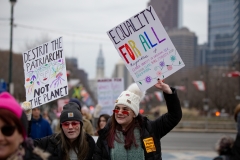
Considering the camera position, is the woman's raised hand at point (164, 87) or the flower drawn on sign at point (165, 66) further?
the flower drawn on sign at point (165, 66)

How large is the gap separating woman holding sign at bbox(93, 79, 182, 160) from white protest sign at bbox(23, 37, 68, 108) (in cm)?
121

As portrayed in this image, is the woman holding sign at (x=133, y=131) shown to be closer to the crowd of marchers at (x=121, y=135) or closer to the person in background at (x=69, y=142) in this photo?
the crowd of marchers at (x=121, y=135)

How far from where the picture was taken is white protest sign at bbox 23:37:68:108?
5.68m

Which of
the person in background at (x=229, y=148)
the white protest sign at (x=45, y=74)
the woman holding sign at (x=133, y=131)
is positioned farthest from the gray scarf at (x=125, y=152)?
the white protest sign at (x=45, y=74)

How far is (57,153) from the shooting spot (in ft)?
15.0

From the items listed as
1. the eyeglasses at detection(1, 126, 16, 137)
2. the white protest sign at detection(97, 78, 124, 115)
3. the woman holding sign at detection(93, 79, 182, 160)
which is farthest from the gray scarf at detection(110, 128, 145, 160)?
the white protest sign at detection(97, 78, 124, 115)

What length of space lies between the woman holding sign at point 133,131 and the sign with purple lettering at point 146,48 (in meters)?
0.30

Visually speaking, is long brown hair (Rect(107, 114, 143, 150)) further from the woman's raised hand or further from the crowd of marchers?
the woman's raised hand

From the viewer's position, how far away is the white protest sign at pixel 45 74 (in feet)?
18.6

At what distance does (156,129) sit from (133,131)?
0.27 meters

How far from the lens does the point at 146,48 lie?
5.11m

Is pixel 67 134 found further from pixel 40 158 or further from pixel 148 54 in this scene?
pixel 40 158

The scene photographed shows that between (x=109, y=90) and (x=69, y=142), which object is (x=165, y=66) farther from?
(x=109, y=90)

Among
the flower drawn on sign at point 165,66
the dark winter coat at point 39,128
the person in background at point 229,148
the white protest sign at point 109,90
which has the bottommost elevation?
the person in background at point 229,148
